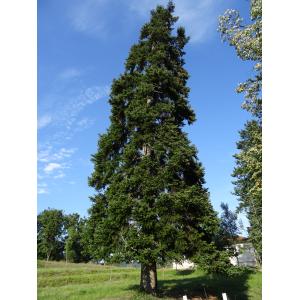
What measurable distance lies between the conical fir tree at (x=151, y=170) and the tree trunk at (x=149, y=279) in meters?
0.05

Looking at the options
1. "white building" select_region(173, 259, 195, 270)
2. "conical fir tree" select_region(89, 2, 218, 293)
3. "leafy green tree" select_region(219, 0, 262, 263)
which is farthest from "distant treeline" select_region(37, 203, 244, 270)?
"leafy green tree" select_region(219, 0, 262, 263)

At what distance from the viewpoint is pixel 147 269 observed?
19.7m

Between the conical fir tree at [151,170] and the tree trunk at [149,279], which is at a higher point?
the conical fir tree at [151,170]

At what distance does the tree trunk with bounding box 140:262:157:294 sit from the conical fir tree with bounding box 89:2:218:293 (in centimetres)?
5

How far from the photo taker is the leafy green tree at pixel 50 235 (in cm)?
8572

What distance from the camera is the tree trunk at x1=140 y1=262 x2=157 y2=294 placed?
63.6 feet

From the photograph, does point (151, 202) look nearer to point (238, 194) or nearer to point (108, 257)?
point (108, 257)

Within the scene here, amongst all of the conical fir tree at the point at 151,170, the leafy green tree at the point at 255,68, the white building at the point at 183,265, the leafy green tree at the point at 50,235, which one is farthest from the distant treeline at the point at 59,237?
the leafy green tree at the point at 255,68

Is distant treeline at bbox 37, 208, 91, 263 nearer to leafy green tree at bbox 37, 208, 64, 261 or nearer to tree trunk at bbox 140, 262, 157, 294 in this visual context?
leafy green tree at bbox 37, 208, 64, 261

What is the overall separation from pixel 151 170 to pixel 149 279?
18.5 ft

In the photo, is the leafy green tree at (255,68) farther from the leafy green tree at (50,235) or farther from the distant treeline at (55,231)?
the leafy green tree at (50,235)
